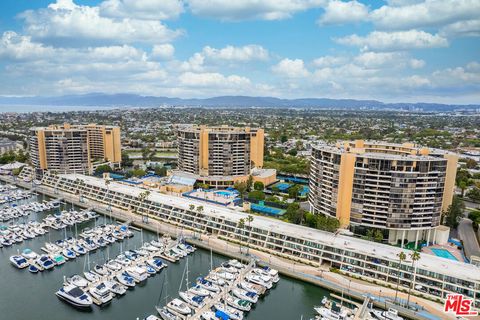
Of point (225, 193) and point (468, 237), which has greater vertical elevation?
point (225, 193)

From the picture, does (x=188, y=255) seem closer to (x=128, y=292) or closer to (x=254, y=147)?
(x=128, y=292)

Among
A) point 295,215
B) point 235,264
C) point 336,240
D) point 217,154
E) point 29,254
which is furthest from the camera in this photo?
point 217,154

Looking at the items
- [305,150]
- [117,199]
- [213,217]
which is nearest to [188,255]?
[213,217]

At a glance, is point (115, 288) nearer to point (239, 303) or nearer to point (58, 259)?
point (58, 259)

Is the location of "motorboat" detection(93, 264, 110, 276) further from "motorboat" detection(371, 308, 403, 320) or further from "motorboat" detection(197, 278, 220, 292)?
"motorboat" detection(371, 308, 403, 320)

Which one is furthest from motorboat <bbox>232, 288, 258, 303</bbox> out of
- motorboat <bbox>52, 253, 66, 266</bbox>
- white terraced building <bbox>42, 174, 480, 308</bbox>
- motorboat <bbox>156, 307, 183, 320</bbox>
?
motorboat <bbox>52, 253, 66, 266</bbox>

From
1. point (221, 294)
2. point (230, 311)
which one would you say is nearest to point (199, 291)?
point (221, 294)
